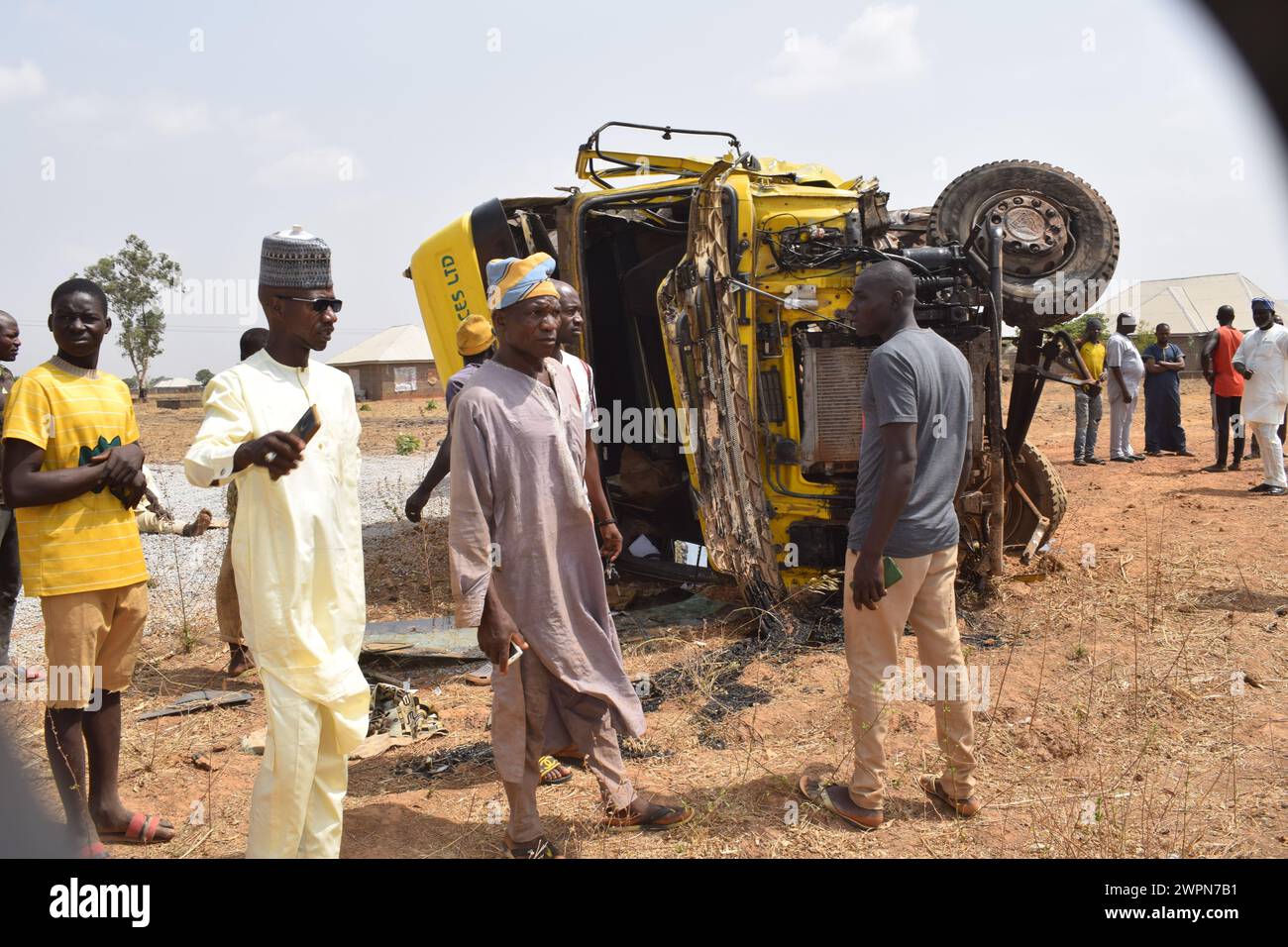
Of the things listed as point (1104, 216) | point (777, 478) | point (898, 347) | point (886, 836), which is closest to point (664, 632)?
point (777, 478)

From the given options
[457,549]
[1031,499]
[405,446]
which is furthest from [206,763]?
[405,446]

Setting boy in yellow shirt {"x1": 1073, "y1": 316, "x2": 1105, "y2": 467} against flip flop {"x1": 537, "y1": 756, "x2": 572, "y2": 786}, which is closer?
flip flop {"x1": 537, "y1": 756, "x2": 572, "y2": 786}

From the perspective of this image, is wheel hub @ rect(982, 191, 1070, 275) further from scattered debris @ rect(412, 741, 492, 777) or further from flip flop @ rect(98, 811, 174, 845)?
flip flop @ rect(98, 811, 174, 845)

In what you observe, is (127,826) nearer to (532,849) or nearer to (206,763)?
(206,763)

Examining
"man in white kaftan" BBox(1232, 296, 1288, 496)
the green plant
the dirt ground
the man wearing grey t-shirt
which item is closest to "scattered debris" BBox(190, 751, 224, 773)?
the dirt ground

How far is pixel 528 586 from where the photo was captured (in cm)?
324

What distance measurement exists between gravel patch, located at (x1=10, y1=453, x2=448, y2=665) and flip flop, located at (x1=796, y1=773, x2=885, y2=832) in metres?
3.84

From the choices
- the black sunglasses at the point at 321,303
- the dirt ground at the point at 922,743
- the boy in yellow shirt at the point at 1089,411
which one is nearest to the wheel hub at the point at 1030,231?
the dirt ground at the point at 922,743

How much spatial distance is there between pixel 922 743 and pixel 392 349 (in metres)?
56.3

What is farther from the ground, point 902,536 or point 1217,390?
point 1217,390

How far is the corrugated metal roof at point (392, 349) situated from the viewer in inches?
2211

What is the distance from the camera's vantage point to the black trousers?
1120 centimetres

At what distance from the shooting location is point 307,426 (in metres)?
2.78
